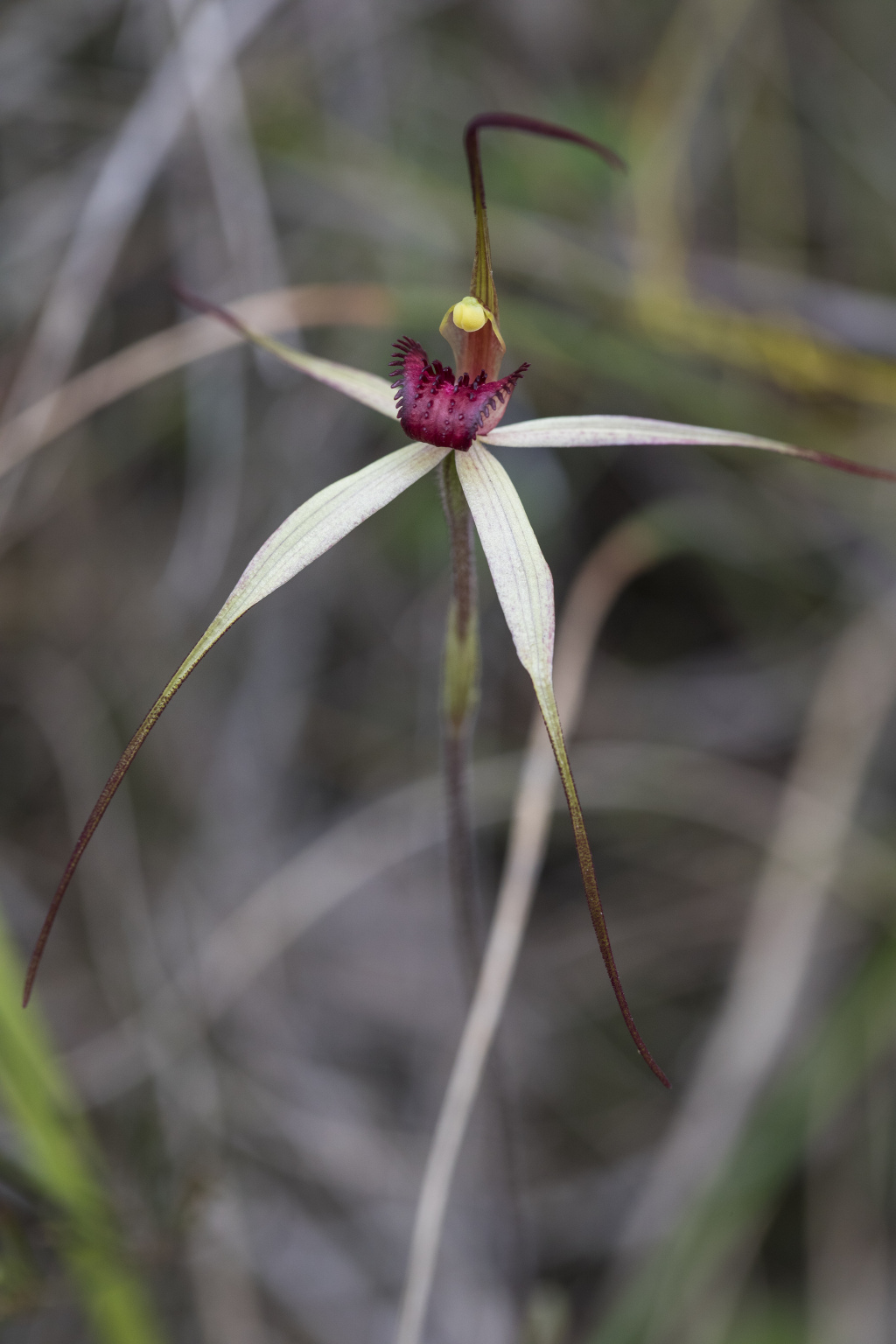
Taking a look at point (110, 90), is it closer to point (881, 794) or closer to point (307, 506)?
point (307, 506)

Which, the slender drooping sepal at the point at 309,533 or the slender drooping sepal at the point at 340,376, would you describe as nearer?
the slender drooping sepal at the point at 309,533

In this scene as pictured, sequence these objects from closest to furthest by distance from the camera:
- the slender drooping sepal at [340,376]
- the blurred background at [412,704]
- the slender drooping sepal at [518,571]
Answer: the slender drooping sepal at [518,571] < the slender drooping sepal at [340,376] < the blurred background at [412,704]

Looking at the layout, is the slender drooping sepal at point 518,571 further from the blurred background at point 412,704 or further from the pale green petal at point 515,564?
the blurred background at point 412,704

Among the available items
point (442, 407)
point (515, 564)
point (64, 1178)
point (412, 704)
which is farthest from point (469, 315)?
point (412, 704)

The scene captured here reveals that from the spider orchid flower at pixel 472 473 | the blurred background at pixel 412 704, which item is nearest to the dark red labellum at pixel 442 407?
the spider orchid flower at pixel 472 473

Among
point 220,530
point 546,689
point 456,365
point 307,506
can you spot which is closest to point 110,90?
point 220,530

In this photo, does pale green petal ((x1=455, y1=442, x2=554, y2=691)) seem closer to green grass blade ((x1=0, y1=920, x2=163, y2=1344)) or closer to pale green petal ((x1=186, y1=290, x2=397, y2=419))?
pale green petal ((x1=186, y1=290, x2=397, y2=419))

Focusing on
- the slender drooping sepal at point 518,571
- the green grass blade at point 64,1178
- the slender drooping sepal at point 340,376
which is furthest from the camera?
the green grass blade at point 64,1178
